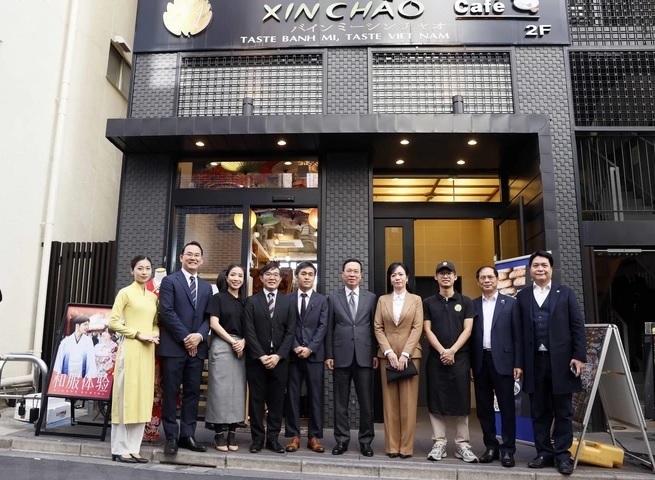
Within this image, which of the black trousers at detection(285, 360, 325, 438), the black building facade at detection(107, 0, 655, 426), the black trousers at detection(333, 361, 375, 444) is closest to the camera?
the black trousers at detection(333, 361, 375, 444)

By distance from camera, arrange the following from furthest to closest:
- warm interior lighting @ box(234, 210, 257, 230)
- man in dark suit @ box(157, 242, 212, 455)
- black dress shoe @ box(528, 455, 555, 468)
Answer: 1. warm interior lighting @ box(234, 210, 257, 230)
2. man in dark suit @ box(157, 242, 212, 455)
3. black dress shoe @ box(528, 455, 555, 468)

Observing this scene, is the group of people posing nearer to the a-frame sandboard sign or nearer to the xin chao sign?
the a-frame sandboard sign

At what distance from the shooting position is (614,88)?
27.1 feet

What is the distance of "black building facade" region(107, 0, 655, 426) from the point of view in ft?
25.7

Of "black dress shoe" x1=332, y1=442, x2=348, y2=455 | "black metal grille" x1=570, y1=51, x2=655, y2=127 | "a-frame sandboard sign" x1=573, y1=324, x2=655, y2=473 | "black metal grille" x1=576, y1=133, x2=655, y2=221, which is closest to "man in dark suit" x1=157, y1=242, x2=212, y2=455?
"black dress shoe" x1=332, y1=442, x2=348, y2=455

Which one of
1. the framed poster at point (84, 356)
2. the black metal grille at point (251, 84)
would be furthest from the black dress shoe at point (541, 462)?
the black metal grille at point (251, 84)

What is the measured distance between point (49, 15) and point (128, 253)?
4.46 m

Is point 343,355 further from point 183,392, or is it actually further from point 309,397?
point 183,392

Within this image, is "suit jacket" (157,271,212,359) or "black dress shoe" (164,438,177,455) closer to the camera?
"black dress shoe" (164,438,177,455)

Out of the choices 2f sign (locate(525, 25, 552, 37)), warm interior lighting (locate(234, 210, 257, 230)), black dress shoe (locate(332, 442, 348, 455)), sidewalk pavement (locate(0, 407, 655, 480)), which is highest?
2f sign (locate(525, 25, 552, 37))

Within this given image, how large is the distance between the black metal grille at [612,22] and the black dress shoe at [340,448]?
7308mm

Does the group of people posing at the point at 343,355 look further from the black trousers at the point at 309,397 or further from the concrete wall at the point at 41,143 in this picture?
the concrete wall at the point at 41,143

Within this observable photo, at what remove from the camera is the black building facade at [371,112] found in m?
7.82

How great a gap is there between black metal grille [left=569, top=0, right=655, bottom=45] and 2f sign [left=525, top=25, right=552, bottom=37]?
0.48m
